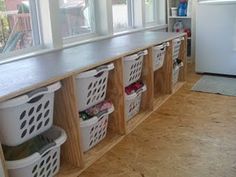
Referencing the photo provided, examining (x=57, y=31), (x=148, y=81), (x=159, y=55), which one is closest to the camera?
(x=57, y=31)

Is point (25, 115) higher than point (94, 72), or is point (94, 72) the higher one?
point (94, 72)

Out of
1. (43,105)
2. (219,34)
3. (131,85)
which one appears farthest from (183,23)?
(43,105)

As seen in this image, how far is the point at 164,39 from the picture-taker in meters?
2.85

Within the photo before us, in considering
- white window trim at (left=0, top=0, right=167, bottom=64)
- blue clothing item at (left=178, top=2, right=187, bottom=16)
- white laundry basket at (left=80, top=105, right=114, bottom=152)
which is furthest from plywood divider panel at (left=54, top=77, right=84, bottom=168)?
blue clothing item at (left=178, top=2, right=187, bottom=16)

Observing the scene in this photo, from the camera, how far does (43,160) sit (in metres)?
1.64

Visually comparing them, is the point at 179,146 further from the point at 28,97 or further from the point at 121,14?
the point at 121,14

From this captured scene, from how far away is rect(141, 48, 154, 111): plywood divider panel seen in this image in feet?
8.58

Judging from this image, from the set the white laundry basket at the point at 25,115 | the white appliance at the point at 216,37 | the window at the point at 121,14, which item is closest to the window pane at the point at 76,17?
the window at the point at 121,14

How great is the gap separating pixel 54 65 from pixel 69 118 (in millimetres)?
374

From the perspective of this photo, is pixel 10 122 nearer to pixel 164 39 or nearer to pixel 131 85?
pixel 131 85

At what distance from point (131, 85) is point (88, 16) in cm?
105

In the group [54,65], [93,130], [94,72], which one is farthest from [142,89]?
[54,65]

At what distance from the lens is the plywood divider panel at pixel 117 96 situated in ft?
7.14

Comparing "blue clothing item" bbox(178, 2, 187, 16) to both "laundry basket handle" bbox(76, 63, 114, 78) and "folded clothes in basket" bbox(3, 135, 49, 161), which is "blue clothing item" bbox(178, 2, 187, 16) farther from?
"folded clothes in basket" bbox(3, 135, 49, 161)
